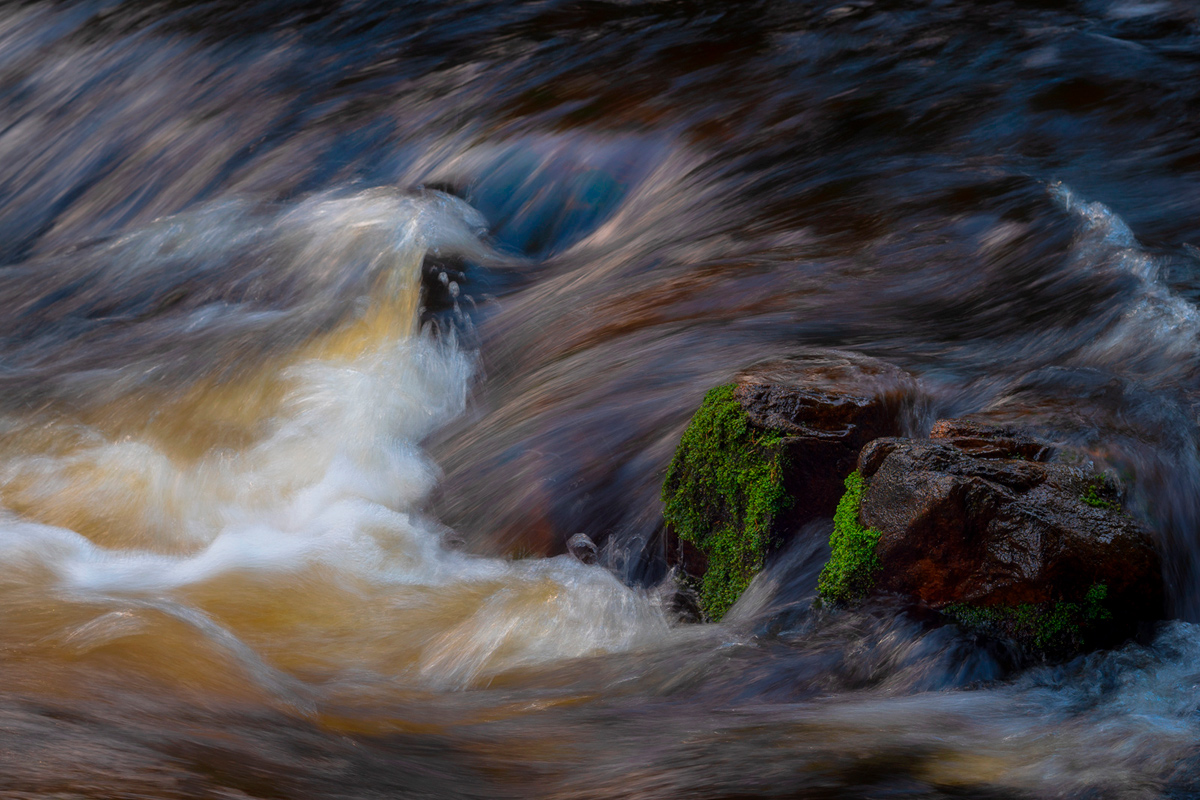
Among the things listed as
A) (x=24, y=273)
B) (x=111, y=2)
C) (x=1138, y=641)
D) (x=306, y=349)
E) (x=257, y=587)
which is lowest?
(x=1138, y=641)

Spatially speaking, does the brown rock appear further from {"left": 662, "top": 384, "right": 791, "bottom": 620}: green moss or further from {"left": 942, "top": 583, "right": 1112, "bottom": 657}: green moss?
{"left": 942, "top": 583, "right": 1112, "bottom": 657}: green moss

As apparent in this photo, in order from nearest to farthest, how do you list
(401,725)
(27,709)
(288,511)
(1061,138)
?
1. (27,709)
2. (401,725)
3. (288,511)
4. (1061,138)

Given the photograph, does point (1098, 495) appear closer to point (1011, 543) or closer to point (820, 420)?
point (1011, 543)

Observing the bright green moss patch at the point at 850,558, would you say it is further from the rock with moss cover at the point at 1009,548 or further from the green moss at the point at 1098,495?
the green moss at the point at 1098,495

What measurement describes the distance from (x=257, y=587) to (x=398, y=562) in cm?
57

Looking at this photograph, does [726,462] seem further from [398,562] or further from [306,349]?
[306,349]

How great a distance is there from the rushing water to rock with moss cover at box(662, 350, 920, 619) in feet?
0.51

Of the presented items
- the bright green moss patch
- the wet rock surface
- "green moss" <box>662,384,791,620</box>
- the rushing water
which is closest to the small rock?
the rushing water

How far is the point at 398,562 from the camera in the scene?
455 centimetres

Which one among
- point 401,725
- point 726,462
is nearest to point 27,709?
point 401,725

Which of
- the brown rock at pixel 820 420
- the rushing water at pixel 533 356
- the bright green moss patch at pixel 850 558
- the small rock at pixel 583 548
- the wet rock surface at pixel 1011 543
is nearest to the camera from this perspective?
the rushing water at pixel 533 356

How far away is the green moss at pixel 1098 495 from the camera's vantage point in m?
3.43

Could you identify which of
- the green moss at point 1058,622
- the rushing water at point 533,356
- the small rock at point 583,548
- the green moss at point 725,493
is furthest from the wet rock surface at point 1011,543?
the small rock at point 583,548

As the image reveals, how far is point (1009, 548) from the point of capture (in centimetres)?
334
